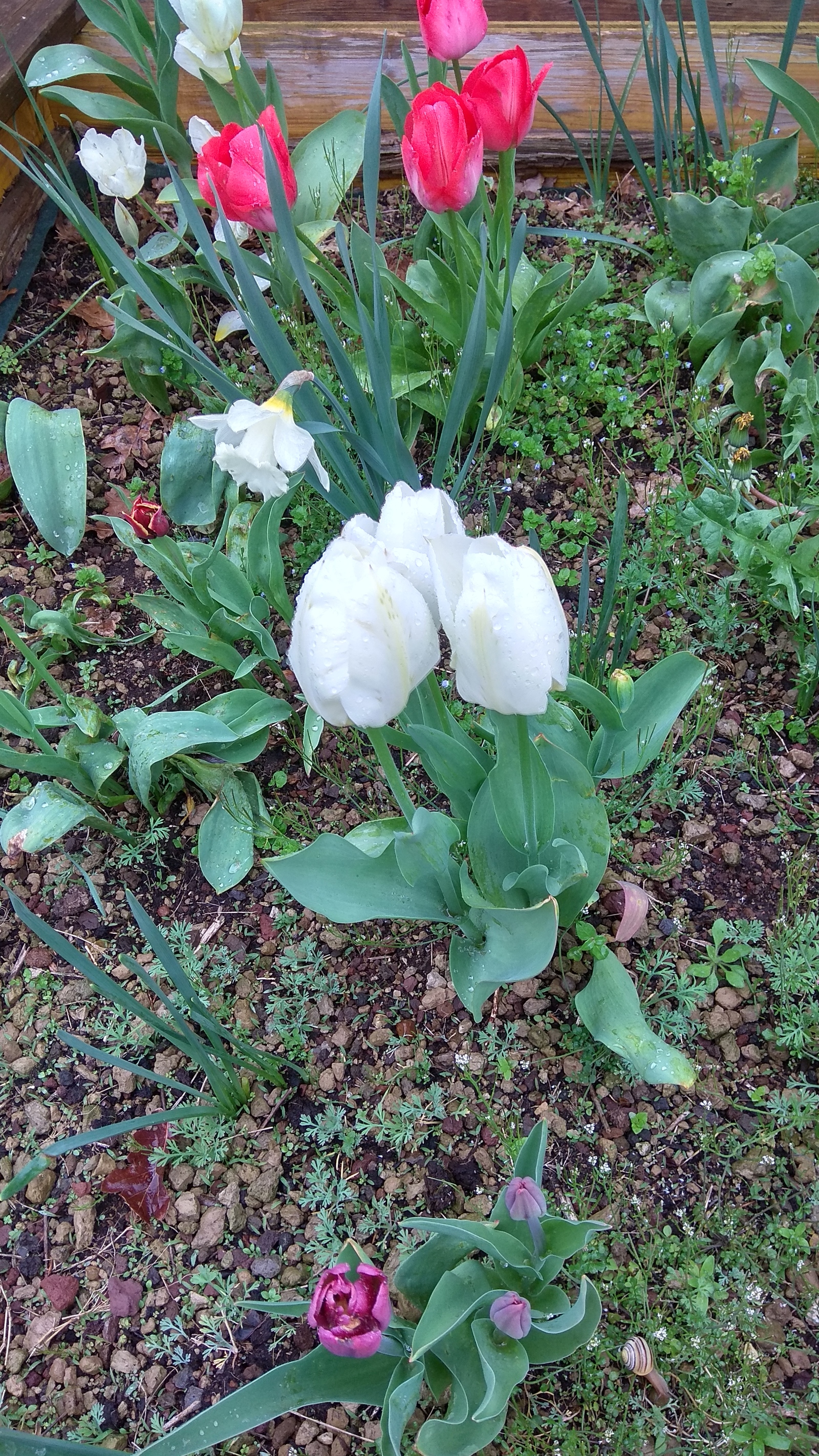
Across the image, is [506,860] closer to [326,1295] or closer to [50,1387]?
[326,1295]

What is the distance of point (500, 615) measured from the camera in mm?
812

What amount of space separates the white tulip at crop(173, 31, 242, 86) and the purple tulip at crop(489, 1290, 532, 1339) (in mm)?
1977

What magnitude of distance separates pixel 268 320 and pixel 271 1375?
125 centimetres

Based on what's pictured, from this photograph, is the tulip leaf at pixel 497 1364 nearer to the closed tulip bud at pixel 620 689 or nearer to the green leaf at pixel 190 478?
the closed tulip bud at pixel 620 689

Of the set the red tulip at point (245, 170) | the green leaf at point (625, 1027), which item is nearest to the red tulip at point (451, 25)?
the red tulip at point (245, 170)

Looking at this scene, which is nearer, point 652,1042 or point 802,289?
point 652,1042

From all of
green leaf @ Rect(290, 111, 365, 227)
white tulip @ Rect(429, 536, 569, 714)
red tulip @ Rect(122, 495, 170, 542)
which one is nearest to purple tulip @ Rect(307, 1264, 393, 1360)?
white tulip @ Rect(429, 536, 569, 714)

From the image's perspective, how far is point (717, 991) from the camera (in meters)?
1.42

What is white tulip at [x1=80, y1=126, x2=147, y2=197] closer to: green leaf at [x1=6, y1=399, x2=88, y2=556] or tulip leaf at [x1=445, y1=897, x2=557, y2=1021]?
green leaf at [x1=6, y1=399, x2=88, y2=556]

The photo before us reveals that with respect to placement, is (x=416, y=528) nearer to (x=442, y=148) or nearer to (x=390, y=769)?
(x=390, y=769)

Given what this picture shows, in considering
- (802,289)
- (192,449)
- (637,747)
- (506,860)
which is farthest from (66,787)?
Answer: (802,289)

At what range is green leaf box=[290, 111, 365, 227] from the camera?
7.03 ft

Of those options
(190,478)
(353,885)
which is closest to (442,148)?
(190,478)

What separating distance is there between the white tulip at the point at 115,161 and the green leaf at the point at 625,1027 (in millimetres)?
1729
